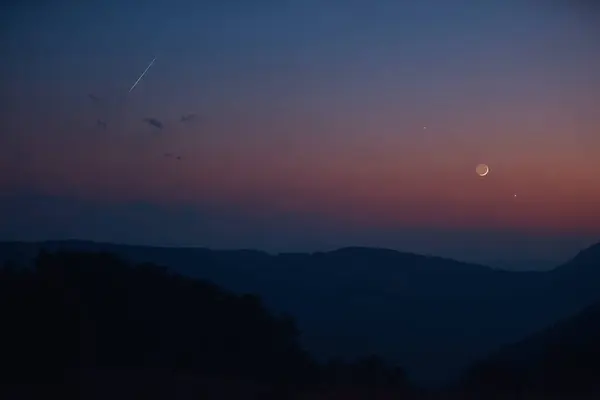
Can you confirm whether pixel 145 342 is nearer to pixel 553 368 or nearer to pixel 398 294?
pixel 553 368

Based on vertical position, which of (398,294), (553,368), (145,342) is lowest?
(553,368)

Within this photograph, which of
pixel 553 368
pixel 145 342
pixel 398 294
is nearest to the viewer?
pixel 553 368

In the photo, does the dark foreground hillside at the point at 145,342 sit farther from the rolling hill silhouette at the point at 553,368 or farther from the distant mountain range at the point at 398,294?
the distant mountain range at the point at 398,294

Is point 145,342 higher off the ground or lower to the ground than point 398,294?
lower

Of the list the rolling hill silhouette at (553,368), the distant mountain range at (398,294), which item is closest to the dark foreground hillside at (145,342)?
the rolling hill silhouette at (553,368)

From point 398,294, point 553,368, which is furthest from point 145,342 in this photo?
point 398,294

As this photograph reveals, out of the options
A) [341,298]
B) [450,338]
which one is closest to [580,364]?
[450,338]

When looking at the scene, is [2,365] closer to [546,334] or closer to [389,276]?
[546,334]
